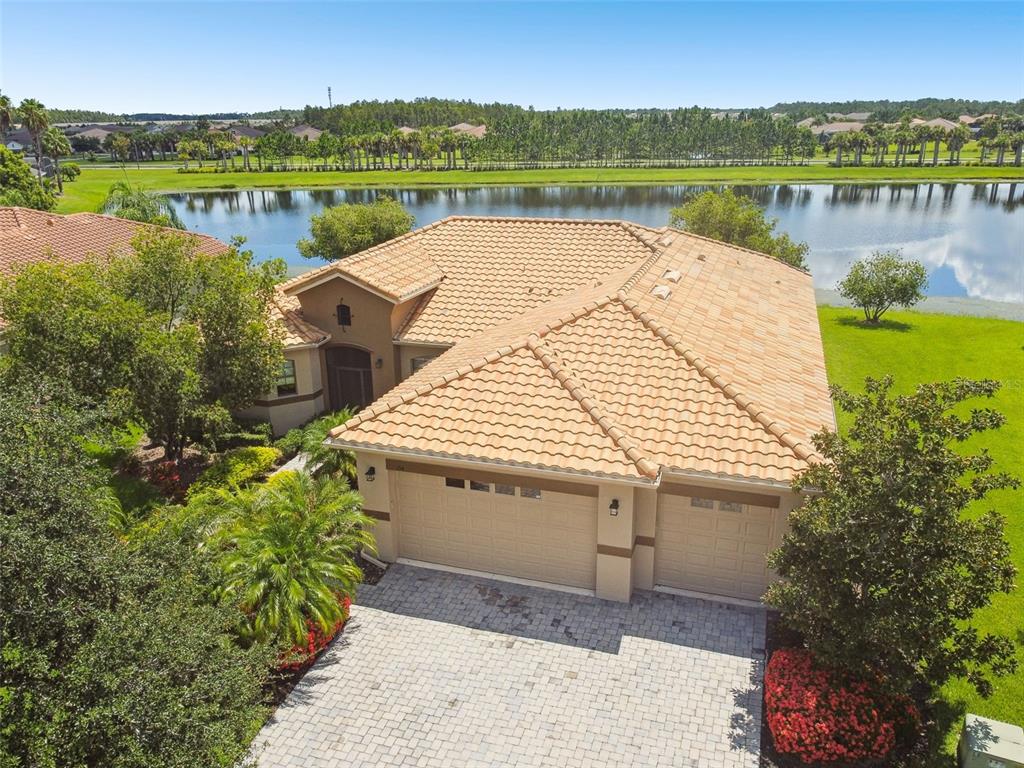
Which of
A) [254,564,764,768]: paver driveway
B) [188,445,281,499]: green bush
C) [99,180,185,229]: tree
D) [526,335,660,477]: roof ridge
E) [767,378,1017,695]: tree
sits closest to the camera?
[767,378,1017,695]: tree

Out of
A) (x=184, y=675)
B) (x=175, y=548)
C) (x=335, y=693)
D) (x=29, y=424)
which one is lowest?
(x=335, y=693)

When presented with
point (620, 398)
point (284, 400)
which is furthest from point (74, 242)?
point (620, 398)

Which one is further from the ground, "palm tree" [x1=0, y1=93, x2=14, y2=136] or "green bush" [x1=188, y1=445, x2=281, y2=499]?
"palm tree" [x1=0, y1=93, x2=14, y2=136]

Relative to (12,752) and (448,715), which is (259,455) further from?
(12,752)

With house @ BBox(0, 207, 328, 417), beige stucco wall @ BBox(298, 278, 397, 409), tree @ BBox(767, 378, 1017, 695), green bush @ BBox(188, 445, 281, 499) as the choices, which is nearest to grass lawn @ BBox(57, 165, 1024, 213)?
house @ BBox(0, 207, 328, 417)

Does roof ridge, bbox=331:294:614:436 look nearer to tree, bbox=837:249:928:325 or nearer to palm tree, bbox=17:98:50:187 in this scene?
tree, bbox=837:249:928:325

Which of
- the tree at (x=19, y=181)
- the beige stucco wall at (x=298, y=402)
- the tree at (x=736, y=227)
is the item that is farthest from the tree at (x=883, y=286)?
the tree at (x=19, y=181)

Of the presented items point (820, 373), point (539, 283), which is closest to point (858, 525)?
A: point (820, 373)

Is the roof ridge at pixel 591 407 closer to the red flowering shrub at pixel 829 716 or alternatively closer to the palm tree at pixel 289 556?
the red flowering shrub at pixel 829 716
